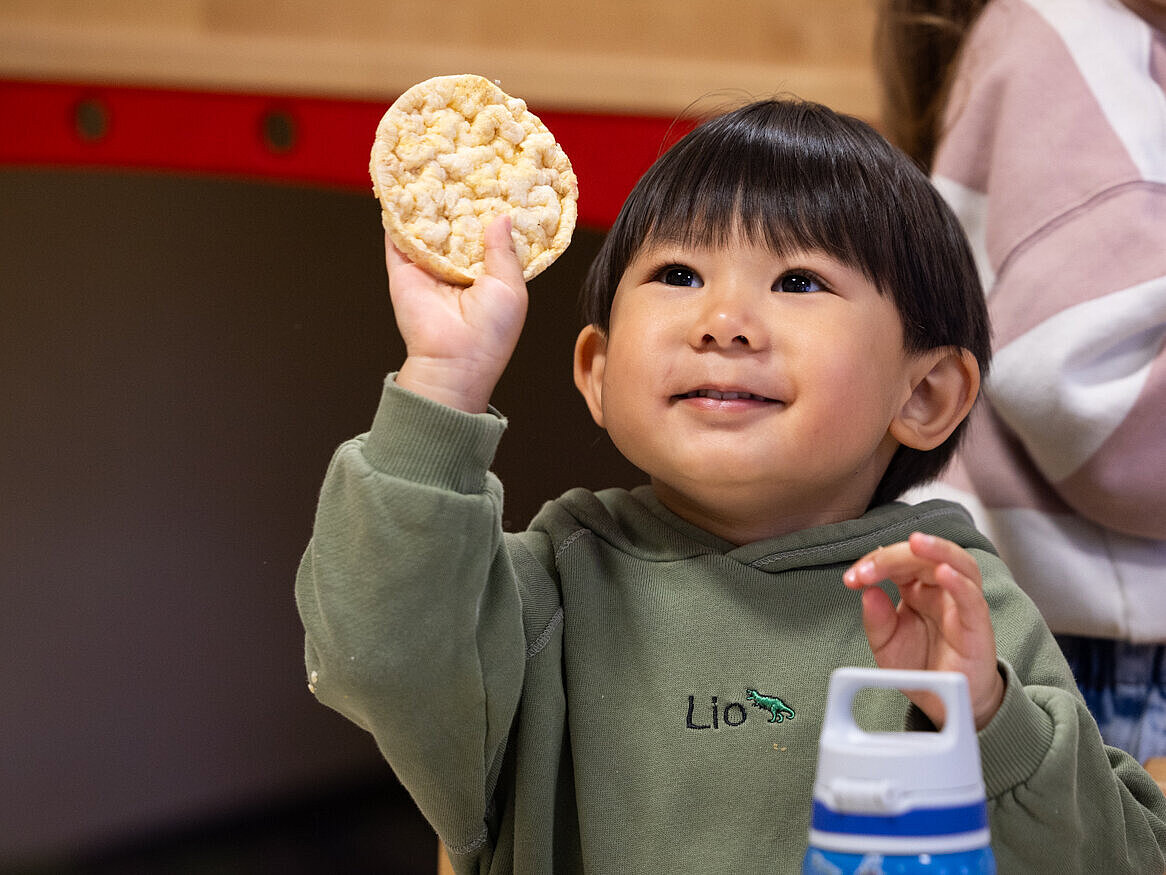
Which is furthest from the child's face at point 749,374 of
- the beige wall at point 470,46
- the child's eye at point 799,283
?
the beige wall at point 470,46

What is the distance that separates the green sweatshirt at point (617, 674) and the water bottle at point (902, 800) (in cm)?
10

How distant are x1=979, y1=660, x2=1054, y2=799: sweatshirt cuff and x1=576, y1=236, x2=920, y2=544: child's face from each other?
159 millimetres

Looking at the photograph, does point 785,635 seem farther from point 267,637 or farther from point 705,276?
point 267,637

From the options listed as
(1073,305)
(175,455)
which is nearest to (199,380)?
(175,455)

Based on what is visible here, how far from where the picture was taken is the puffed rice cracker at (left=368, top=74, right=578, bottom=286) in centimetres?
62

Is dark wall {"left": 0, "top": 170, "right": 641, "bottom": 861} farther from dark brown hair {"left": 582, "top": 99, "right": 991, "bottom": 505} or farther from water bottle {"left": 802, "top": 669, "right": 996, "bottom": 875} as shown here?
water bottle {"left": 802, "top": 669, "right": 996, "bottom": 875}

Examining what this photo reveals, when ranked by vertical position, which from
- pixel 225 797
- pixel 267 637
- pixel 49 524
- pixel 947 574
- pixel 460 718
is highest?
pixel 947 574

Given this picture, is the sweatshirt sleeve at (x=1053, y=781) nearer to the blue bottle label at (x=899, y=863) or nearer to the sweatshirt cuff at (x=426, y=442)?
the blue bottle label at (x=899, y=863)

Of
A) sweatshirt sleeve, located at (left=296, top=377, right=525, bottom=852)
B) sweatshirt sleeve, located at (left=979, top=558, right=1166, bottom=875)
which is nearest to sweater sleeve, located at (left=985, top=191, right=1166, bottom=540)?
sweatshirt sleeve, located at (left=979, top=558, right=1166, bottom=875)

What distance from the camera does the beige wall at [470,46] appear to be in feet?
3.90

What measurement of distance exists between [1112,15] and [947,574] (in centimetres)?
64

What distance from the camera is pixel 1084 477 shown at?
88cm

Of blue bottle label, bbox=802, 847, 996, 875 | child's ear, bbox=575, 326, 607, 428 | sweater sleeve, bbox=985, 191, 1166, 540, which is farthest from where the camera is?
sweater sleeve, bbox=985, 191, 1166, 540

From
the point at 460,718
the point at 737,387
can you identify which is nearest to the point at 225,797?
the point at 460,718
